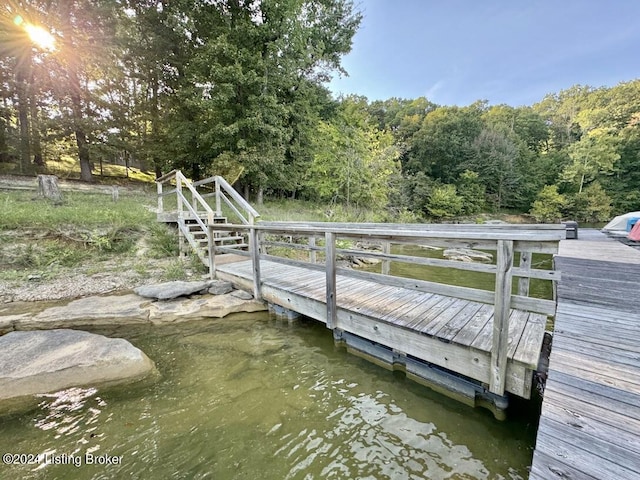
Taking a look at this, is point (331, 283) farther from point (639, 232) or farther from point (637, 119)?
point (637, 119)

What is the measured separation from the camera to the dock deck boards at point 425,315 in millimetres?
2357

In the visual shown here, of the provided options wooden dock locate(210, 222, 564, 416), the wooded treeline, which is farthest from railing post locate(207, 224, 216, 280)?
the wooded treeline

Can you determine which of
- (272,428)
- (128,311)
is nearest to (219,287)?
(128,311)

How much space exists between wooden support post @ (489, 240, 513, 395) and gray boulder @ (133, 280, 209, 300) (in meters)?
4.82

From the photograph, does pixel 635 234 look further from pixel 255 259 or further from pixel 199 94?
pixel 199 94

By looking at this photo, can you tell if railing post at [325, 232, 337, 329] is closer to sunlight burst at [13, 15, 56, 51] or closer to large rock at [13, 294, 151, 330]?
large rock at [13, 294, 151, 330]

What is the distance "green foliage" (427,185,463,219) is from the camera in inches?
936

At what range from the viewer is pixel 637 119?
2572 centimetres

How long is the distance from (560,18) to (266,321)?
76.6 ft

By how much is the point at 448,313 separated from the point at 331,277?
143 cm

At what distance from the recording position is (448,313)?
306cm

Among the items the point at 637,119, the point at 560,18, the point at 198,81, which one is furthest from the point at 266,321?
the point at 637,119

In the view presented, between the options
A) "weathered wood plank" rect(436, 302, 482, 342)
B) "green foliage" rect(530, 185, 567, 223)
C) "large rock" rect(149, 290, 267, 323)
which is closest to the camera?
"weathered wood plank" rect(436, 302, 482, 342)

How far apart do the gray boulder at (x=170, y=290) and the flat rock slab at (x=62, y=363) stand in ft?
4.79
